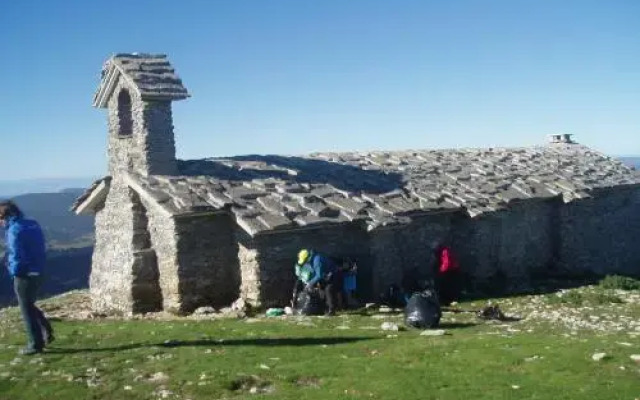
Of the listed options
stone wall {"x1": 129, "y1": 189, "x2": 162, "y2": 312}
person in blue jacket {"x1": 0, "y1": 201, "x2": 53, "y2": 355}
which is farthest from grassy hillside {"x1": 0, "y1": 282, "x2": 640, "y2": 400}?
stone wall {"x1": 129, "y1": 189, "x2": 162, "y2": 312}

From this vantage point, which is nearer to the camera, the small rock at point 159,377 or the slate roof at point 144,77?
the small rock at point 159,377

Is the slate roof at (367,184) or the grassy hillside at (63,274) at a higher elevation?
the slate roof at (367,184)

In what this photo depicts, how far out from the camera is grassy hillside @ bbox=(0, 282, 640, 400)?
1059 centimetres

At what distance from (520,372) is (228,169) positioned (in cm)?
1434

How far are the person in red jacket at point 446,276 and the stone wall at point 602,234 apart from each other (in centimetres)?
839

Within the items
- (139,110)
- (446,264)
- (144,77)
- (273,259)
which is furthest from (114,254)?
(446,264)

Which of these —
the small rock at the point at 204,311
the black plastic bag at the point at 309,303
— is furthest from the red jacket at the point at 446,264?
the small rock at the point at 204,311

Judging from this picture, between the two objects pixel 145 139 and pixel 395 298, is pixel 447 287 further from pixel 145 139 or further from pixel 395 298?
pixel 145 139

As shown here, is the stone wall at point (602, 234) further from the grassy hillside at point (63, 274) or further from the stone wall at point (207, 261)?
the grassy hillside at point (63, 274)

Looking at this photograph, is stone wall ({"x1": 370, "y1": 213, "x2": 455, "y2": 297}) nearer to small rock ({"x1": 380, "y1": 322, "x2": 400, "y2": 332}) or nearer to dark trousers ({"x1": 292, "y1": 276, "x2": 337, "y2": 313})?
dark trousers ({"x1": 292, "y1": 276, "x2": 337, "y2": 313})

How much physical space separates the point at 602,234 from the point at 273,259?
1804 centimetres

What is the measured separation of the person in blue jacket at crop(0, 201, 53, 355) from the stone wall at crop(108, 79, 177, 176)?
29.6 feet

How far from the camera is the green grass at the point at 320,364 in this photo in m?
10.6

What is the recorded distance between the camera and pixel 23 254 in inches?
484
